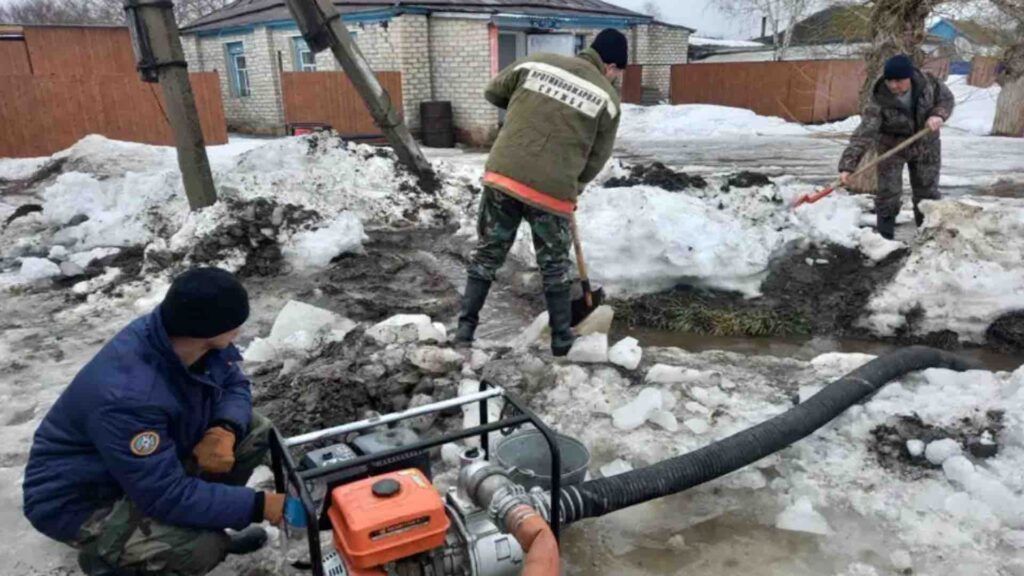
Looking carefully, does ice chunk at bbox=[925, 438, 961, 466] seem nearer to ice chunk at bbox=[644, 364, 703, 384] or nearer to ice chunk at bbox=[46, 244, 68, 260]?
ice chunk at bbox=[644, 364, 703, 384]

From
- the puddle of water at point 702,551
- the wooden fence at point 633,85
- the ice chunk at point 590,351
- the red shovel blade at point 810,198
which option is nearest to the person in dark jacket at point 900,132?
the red shovel blade at point 810,198

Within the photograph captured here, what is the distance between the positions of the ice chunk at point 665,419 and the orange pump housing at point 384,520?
1.64 metres

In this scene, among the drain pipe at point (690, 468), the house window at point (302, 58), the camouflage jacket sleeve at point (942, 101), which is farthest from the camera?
the house window at point (302, 58)

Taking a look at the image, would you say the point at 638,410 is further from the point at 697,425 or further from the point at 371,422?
the point at 371,422

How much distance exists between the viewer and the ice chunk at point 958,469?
111 inches

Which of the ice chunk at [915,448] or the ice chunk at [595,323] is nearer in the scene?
the ice chunk at [915,448]

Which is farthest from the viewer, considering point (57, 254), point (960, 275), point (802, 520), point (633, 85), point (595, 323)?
point (633, 85)

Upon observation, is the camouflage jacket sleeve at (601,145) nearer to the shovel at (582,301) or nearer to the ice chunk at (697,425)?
the shovel at (582,301)

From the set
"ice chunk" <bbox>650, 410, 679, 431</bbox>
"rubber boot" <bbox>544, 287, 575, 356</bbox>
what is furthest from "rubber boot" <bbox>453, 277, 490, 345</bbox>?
"ice chunk" <bbox>650, 410, 679, 431</bbox>

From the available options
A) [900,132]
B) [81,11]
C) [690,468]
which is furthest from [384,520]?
[81,11]

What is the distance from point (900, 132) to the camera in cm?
606

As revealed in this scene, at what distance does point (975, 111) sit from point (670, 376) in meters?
19.8

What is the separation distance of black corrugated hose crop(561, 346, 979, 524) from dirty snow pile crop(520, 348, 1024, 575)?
0.13 meters

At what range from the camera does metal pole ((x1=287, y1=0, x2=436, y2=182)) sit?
24.7 ft
